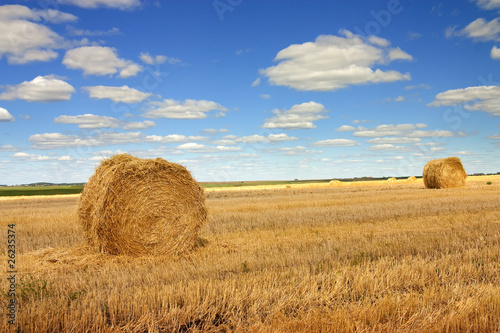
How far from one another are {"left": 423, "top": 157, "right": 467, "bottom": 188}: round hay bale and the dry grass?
19.1 meters

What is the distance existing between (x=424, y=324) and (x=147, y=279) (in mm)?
3913

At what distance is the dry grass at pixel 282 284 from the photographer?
4.40 metres

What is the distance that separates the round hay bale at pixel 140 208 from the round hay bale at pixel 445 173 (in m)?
23.2

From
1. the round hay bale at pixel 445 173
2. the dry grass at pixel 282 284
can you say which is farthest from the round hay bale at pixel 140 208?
the round hay bale at pixel 445 173

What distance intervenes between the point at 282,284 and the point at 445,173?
87.1ft

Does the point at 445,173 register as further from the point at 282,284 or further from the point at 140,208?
the point at 282,284

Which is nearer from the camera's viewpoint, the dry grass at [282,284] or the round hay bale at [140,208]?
the dry grass at [282,284]

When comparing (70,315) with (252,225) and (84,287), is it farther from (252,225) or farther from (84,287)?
(252,225)

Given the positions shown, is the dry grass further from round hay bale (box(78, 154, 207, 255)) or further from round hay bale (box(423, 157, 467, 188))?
round hay bale (box(423, 157, 467, 188))

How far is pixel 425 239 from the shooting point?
348 inches

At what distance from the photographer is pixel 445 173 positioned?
28641mm

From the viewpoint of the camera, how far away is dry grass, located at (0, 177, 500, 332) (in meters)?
4.40

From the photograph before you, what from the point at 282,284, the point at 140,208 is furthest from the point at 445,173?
the point at 282,284

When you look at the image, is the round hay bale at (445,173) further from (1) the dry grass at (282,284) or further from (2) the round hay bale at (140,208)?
(2) the round hay bale at (140,208)
